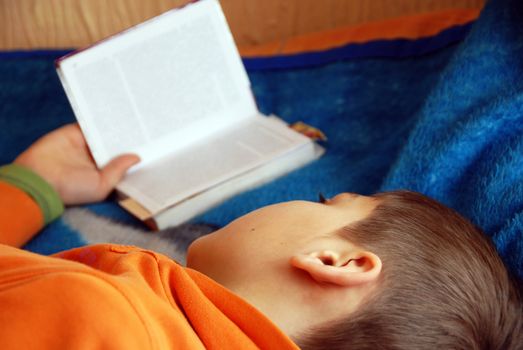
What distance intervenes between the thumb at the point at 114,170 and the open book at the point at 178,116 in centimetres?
1

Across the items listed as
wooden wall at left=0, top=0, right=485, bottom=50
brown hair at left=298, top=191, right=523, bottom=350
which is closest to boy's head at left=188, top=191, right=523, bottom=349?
brown hair at left=298, top=191, right=523, bottom=350

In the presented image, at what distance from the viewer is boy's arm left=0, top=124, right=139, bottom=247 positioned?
106 cm

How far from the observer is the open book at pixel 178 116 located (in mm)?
1096

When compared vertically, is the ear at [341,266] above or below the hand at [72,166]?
above

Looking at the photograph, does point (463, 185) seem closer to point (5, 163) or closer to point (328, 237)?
point (328, 237)

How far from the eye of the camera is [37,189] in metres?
1.10

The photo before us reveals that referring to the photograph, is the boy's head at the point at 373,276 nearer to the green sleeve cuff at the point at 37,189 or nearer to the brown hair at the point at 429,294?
the brown hair at the point at 429,294

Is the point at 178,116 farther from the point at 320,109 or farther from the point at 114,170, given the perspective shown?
the point at 320,109

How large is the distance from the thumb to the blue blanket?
0.04 meters

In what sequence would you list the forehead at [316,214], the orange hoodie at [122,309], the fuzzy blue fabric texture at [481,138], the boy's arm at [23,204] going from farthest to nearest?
the boy's arm at [23,204] < the fuzzy blue fabric texture at [481,138] < the forehead at [316,214] < the orange hoodie at [122,309]

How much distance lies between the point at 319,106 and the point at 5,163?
0.55m

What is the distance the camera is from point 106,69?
1134 mm

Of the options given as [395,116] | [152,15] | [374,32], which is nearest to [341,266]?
→ [395,116]

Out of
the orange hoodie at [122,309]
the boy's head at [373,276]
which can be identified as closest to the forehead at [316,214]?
the boy's head at [373,276]
